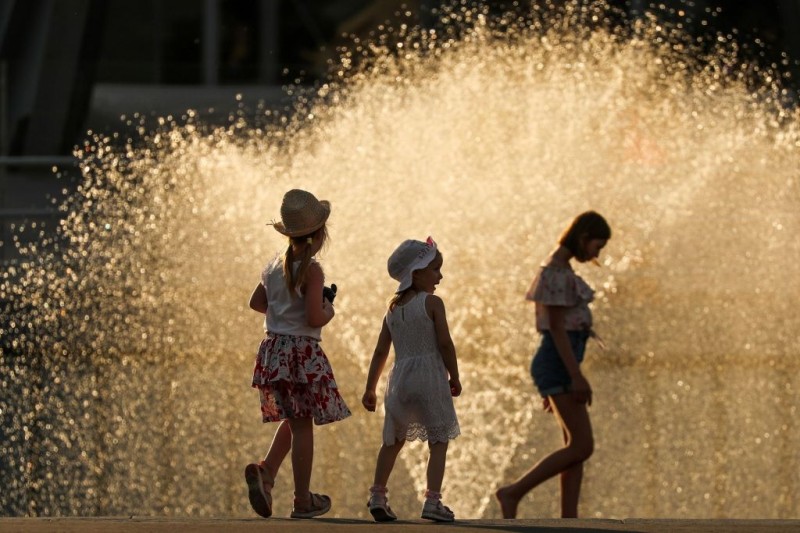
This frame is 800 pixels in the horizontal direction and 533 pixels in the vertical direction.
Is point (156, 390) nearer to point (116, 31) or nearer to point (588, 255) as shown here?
point (588, 255)

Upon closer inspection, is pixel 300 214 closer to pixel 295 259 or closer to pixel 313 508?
pixel 295 259

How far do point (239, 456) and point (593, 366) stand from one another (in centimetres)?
206

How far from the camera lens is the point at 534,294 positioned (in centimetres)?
694

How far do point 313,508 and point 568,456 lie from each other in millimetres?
1305

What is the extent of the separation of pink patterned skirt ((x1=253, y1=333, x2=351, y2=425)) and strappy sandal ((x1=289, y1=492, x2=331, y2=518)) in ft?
1.00

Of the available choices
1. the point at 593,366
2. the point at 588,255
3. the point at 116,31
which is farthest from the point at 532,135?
the point at 116,31

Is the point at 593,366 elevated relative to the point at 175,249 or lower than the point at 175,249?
lower

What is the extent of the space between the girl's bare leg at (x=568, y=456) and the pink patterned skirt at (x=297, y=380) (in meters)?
1.23

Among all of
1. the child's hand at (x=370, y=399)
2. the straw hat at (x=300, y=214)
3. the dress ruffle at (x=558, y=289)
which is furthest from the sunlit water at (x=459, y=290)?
the straw hat at (x=300, y=214)

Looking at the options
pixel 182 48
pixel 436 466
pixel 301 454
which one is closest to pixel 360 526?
pixel 436 466

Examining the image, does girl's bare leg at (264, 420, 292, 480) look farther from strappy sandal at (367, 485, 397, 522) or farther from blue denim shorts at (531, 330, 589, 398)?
blue denim shorts at (531, 330, 589, 398)

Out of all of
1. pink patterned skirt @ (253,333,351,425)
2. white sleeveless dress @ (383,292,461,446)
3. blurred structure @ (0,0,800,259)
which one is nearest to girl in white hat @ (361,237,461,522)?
white sleeveless dress @ (383,292,461,446)

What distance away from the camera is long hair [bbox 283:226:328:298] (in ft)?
19.7

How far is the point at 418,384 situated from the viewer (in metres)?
5.97
